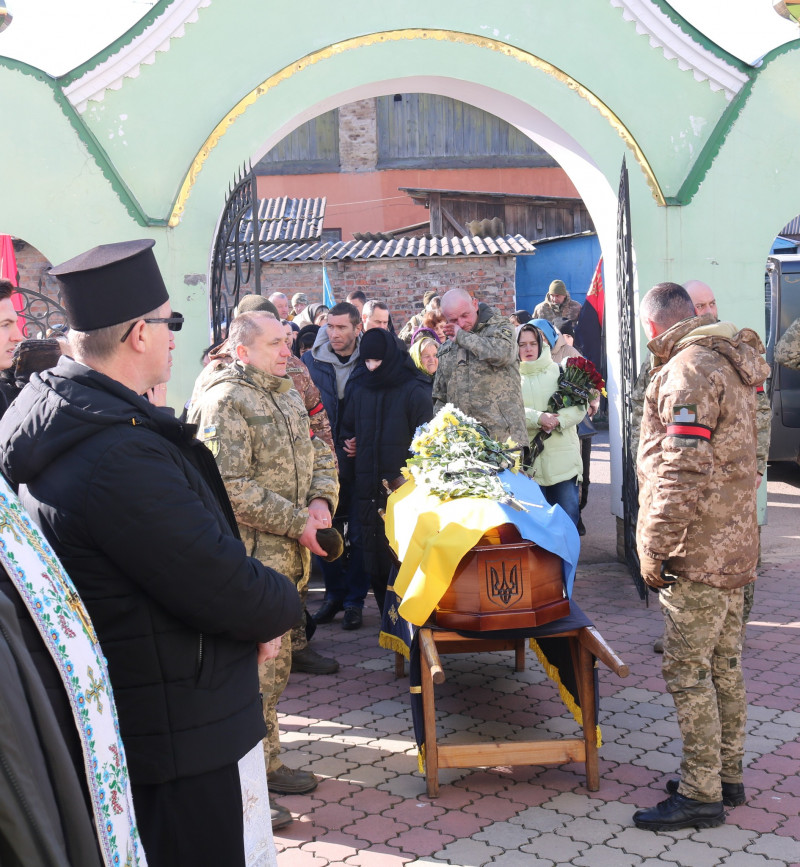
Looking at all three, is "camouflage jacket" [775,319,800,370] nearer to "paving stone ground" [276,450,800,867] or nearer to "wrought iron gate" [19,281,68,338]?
"paving stone ground" [276,450,800,867]

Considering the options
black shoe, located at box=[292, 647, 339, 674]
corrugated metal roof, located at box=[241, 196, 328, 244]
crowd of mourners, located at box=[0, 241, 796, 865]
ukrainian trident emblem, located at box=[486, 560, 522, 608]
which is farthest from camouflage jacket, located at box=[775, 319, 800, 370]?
corrugated metal roof, located at box=[241, 196, 328, 244]

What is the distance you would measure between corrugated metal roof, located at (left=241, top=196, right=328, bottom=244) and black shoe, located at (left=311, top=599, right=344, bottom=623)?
43.6 ft

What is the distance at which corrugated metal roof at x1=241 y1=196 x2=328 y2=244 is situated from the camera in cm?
2008

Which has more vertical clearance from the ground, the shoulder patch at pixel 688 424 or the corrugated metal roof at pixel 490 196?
the corrugated metal roof at pixel 490 196

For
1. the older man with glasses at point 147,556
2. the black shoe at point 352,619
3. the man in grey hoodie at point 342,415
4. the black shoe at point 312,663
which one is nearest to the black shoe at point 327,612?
the man in grey hoodie at point 342,415

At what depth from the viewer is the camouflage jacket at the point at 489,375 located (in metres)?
6.60

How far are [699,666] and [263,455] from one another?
193cm

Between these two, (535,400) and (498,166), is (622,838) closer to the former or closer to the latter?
(535,400)

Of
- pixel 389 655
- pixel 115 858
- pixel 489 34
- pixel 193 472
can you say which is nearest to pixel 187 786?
pixel 115 858

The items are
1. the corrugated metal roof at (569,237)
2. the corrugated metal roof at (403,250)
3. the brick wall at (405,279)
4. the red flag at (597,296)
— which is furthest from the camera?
the corrugated metal roof at (569,237)

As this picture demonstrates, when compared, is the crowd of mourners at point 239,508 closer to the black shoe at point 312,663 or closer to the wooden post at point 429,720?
the black shoe at point 312,663

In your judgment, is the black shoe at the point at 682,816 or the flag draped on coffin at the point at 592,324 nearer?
the black shoe at the point at 682,816

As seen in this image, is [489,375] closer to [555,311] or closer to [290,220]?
[555,311]

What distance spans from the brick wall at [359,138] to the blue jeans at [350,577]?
21169mm
